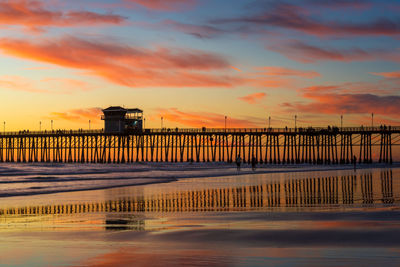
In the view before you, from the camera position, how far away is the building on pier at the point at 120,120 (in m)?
95.6

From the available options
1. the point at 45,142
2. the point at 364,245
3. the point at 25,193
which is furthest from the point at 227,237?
the point at 45,142

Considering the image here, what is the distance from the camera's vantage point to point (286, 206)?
1405cm

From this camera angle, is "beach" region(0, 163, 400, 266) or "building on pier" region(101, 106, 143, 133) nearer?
"beach" region(0, 163, 400, 266)

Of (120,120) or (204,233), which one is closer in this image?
(204,233)

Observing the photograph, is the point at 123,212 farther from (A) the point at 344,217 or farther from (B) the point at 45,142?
(B) the point at 45,142

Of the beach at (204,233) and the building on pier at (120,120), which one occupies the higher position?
the building on pier at (120,120)

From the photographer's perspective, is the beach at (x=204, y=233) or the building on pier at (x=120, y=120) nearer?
the beach at (x=204, y=233)

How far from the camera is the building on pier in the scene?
95625mm

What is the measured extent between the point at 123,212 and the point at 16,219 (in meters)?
2.46

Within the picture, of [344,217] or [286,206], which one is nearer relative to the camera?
[344,217]

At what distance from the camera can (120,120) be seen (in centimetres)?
9575

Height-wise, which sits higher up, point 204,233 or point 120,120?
point 120,120

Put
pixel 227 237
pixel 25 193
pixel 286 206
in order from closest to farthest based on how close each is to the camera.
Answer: pixel 227 237, pixel 286 206, pixel 25 193

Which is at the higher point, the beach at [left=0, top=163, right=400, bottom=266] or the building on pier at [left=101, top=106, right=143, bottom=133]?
the building on pier at [left=101, top=106, right=143, bottom=133]
